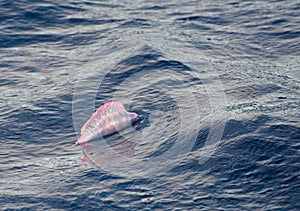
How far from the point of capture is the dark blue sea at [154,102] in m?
5.52

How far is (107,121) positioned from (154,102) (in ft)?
3.15

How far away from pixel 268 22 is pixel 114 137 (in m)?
4.54

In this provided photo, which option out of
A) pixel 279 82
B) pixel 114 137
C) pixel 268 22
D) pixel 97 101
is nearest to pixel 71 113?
pixel 97 101

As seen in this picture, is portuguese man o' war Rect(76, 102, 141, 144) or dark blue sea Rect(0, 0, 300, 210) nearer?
dark blue sea Rect(0, 0, 300, 210)

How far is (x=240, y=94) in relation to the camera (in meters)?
7.38

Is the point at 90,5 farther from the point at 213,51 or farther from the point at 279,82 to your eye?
the point at 279,82

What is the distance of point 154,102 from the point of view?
7.36 meters

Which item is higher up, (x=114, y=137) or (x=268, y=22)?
(x=268, y=22)

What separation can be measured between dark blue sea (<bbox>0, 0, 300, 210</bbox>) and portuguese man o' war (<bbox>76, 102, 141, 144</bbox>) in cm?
10

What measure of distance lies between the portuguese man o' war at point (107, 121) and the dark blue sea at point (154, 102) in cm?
10

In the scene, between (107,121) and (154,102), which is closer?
(107,121)

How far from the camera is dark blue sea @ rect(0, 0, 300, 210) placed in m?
5.52

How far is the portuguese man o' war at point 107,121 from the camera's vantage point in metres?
6.48

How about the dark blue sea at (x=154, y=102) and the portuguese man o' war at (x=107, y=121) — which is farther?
the portuguese man o' war at (x=107, y=121)
